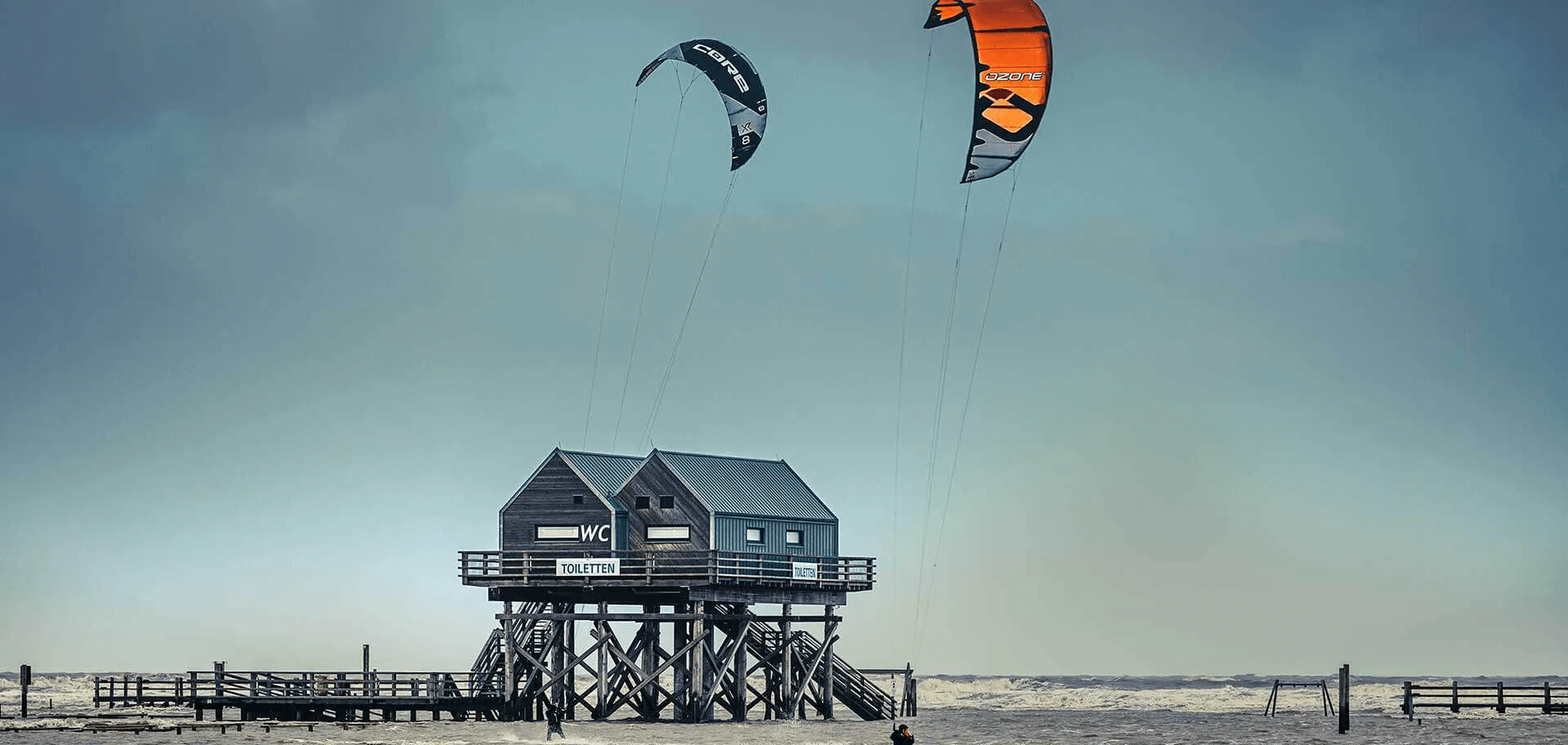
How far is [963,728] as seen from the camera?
73.0 metres

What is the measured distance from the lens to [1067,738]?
6725cm

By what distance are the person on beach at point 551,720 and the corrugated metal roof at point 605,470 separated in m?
5.80

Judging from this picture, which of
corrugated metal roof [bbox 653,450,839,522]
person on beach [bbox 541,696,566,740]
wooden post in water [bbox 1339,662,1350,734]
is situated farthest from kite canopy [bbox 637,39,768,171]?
wooden post in water [bbox 1339,662,1350,734]

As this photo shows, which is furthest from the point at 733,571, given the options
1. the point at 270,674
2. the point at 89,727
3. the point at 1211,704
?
the point at 1211,704

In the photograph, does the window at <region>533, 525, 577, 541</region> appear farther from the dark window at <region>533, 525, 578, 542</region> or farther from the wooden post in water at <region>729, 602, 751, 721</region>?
the wooden post in water at <region>729, 602, 751, 721</region>

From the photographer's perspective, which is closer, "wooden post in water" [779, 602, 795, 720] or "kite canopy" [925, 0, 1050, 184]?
"kite canopy" [925, 0, 1050, 184]

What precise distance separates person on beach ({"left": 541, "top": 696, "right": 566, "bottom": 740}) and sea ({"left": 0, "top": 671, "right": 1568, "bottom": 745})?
365 millimetres

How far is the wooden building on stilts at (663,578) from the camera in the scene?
66.8 metres

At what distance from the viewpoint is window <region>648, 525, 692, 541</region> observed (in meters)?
66.7

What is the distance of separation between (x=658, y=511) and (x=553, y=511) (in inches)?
117

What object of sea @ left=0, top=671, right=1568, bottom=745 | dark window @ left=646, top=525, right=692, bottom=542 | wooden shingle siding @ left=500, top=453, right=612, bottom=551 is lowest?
sea @ left=0, top=671, right=1568, bottom=745

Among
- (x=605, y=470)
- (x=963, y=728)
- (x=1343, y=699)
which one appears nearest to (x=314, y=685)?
(x=605, y=470)

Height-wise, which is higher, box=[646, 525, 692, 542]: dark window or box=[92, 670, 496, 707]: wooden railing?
box=[646, 525, 692, 542]: dark window

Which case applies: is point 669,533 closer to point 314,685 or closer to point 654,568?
point 654,568
